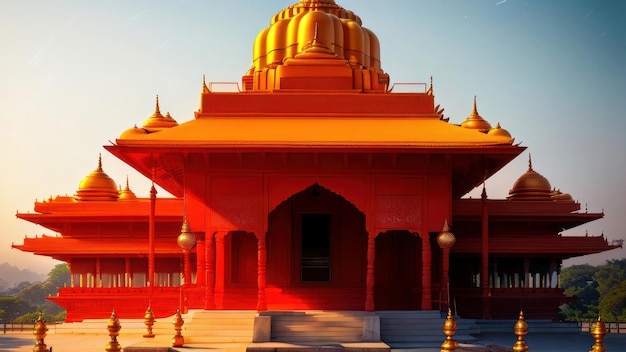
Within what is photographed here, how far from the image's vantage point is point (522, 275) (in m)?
→ 25.3

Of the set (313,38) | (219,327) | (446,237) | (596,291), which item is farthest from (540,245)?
(596,291)

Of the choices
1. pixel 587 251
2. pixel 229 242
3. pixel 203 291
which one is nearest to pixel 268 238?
pixel 229 242

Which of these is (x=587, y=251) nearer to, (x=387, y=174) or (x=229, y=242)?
(x=387, y=174)

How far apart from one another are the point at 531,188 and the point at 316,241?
858 cm

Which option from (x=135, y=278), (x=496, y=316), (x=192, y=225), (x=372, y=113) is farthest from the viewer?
(x=135, y=278)

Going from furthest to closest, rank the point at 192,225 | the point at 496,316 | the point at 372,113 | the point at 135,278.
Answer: the point at 135,278, the point at 496,316, the point at 372,113, the point at 192,225

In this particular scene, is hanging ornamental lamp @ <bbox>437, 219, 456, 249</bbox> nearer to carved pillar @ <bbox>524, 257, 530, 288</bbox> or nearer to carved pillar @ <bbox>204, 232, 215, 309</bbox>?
carved pillar @ <bbox>204, 232, 215, 309</bbox>

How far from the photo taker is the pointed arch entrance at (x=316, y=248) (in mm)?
21438

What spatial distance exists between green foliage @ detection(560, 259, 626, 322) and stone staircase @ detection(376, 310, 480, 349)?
130ft

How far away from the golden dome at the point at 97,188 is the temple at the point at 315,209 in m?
0.09

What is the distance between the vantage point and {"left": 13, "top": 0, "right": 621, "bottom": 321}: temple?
1936 cm

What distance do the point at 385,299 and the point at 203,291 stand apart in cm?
510

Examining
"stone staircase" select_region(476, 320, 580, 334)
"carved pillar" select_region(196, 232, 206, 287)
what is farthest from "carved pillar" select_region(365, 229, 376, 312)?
"stone staircase" select_region(476, 320, 580, 334)

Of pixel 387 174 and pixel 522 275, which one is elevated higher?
pixel 387 174
